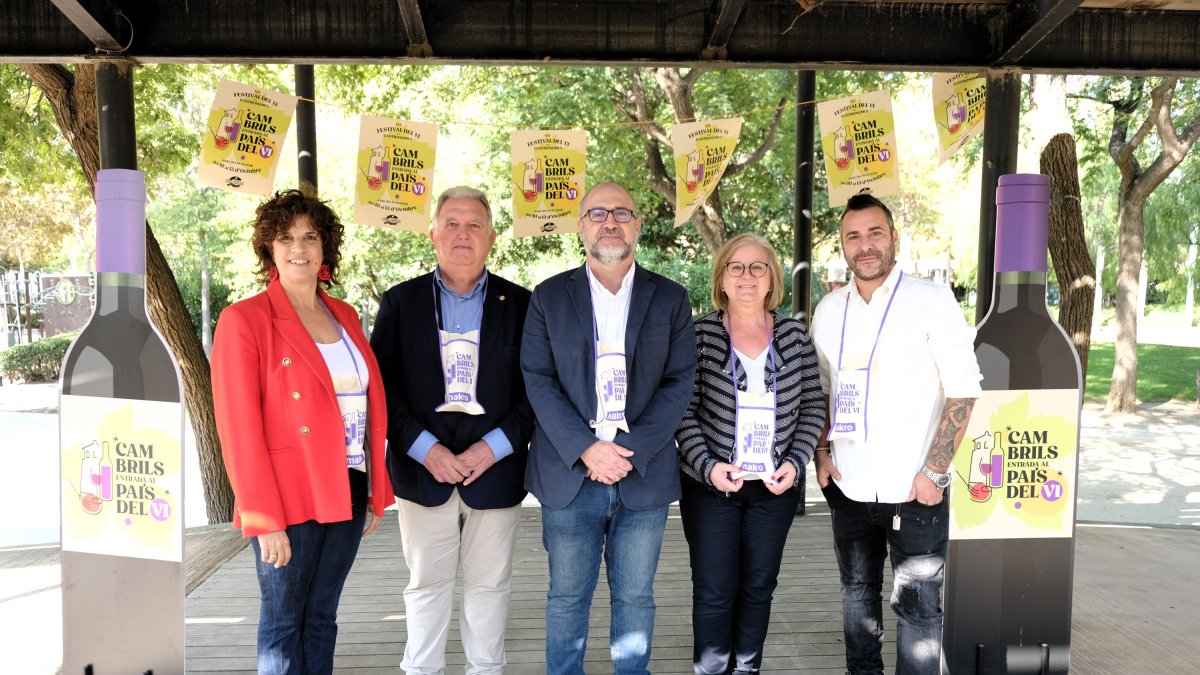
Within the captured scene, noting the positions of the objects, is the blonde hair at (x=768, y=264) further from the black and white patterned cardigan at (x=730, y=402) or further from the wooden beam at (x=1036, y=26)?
the wooden beam at (x=1036, y=26)

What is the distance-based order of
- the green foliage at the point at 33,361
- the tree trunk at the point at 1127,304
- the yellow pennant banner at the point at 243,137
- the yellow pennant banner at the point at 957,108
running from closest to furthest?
the yellow pennant banner at the point at 243,137 < the yellow pennant banner at the point at 957,108 < the tree trunk at the point at 1127,304 < the green foliage at the point at 33,361

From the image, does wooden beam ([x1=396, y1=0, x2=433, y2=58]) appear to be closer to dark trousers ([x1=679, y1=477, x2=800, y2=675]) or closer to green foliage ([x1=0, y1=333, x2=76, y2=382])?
dark trousers ([x1=679, y1=477, x2=800, y2=675])

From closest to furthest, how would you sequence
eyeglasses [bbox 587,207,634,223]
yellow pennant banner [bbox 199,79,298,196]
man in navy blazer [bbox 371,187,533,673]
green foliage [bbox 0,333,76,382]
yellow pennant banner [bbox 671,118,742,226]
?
eyeglasses [bbox 587,207,634,223]
man in navy blazer [bbox 371,187,533,673]
yellow pennant banner [bbox 199,79,298,196]
yellow pennant banner [bbox 671,118,742,226]
green foliage [bbox 0,333,76,382]

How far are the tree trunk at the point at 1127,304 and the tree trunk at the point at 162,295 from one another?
1194cm

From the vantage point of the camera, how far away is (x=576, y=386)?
9.20 ft

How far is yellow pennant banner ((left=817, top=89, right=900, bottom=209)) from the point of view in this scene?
16.0ft

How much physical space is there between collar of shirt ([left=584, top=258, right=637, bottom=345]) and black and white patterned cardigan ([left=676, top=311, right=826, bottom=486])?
29cm

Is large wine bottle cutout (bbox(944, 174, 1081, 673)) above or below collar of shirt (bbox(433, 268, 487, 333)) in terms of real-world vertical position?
below

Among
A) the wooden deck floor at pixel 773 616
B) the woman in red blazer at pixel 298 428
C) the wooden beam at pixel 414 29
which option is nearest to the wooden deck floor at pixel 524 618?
the wooden deck floor at pixel 773 616

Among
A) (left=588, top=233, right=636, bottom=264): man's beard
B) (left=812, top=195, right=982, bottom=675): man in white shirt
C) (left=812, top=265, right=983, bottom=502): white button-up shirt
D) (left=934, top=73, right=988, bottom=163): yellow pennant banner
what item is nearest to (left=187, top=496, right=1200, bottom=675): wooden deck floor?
(left=812, top=195, right=982, bottom=675): man in white shirt

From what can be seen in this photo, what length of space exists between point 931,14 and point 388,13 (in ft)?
7.69

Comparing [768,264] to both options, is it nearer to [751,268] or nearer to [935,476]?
[751,268]

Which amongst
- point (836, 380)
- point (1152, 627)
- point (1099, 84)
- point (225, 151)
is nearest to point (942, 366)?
point (836, 380)

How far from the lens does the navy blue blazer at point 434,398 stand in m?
2.93
